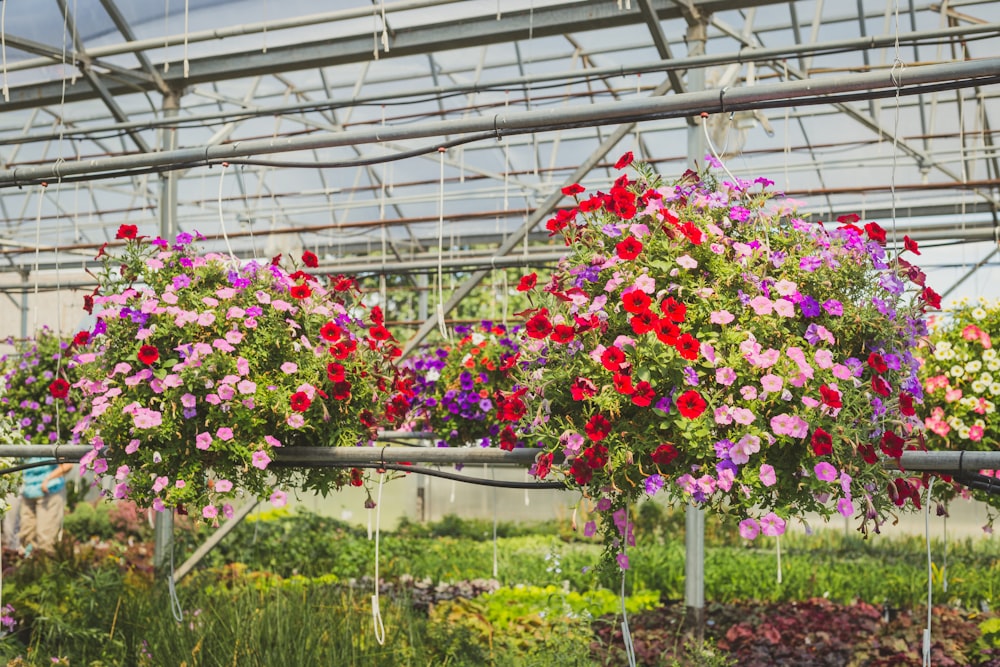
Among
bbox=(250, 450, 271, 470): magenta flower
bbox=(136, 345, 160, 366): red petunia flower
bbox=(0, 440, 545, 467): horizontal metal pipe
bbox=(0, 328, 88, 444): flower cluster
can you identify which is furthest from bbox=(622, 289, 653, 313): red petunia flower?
bbox=(0, 328, 88, 444): flower cluster

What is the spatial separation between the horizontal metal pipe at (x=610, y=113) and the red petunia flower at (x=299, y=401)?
26.5 inches

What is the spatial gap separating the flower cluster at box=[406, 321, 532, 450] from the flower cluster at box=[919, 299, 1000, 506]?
5.52 ft

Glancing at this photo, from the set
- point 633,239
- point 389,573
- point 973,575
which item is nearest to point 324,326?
point 633,239

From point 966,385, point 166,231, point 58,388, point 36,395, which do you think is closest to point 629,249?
point 58,388

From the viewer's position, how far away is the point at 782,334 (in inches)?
79.4

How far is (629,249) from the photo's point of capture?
203 centimetres

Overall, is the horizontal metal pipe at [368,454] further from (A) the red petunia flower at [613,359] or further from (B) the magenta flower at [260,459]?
(A) the red petunia flower at [613,359]

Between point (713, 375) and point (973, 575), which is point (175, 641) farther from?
point (973, 575)

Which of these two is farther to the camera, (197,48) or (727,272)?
(197,48)

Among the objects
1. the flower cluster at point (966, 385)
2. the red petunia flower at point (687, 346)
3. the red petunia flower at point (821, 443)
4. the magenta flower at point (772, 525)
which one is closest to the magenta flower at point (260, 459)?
the red petunia flower at point (687, 346)

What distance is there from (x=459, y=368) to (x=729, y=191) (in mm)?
2232

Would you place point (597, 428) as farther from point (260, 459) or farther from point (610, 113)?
point (260, 459)

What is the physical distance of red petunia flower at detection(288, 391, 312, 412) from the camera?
253cm

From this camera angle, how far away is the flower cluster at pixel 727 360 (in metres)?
1.93
